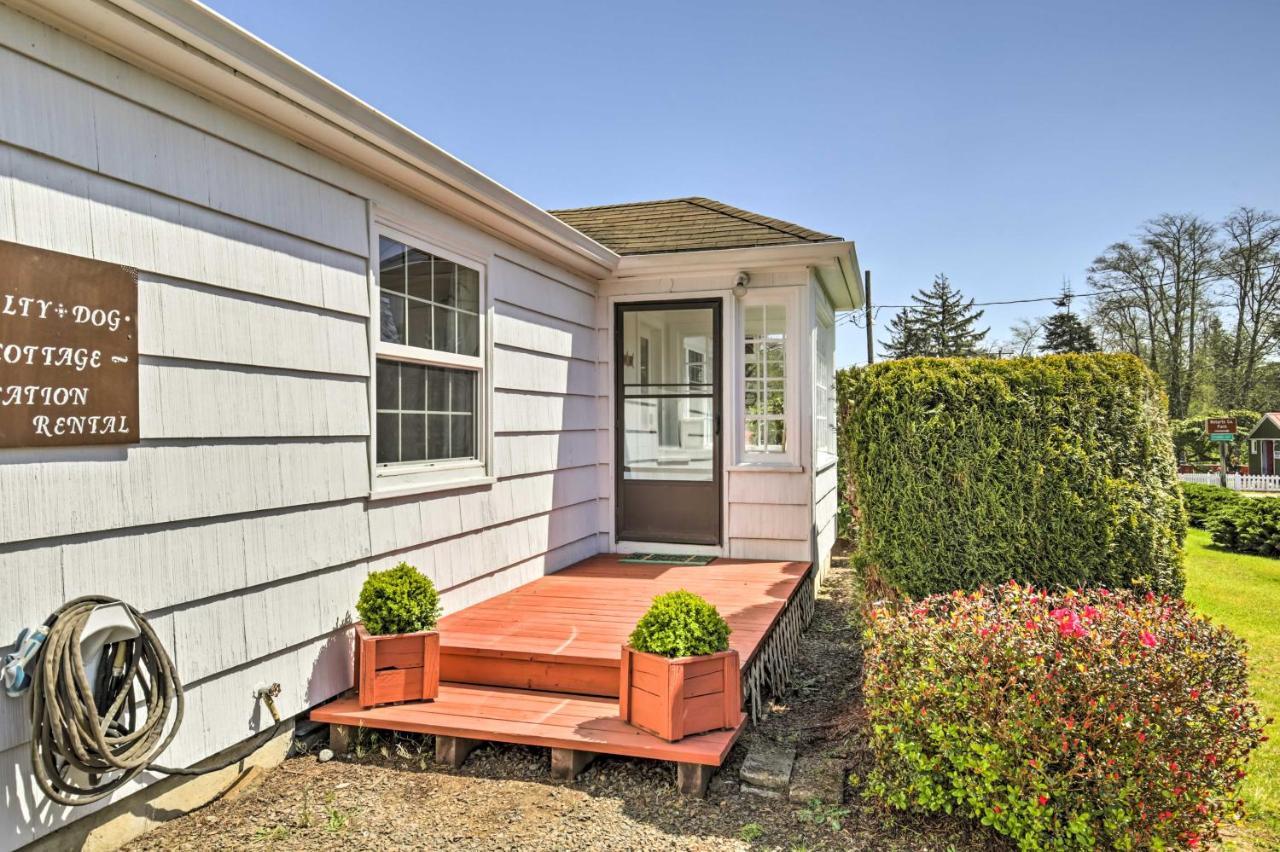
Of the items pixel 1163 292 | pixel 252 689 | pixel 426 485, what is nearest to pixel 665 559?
pixel 426 485

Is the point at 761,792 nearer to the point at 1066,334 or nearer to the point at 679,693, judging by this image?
the point at 679,693

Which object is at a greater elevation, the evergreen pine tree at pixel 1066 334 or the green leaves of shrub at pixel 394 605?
the evergreen pine tree at pixel 1066 334

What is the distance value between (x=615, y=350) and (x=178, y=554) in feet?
12.5

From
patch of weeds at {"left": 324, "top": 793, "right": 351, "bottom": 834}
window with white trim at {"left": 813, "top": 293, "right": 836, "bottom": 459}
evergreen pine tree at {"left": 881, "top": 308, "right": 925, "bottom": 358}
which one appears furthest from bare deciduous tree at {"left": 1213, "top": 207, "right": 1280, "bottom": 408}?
patch of weeds at {"left": 324, "top": 793, "right": 351, "bottom": 834}

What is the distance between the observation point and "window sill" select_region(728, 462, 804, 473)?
18.5 ft

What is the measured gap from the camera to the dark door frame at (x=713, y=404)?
5762 millimetres

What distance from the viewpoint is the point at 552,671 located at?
331 cm

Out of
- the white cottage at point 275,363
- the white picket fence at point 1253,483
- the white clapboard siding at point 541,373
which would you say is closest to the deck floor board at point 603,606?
the white cottage at point 275,363

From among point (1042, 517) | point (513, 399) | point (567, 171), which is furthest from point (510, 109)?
point (1042, 517)

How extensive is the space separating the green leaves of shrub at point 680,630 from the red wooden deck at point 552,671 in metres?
0.32

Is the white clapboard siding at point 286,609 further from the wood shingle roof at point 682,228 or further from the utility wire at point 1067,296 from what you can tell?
the utility wire at point 1067,296

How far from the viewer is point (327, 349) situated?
10.4 ft

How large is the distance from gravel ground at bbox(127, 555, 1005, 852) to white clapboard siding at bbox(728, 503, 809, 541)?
2.52 meters

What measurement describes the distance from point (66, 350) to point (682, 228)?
15.0 feet
